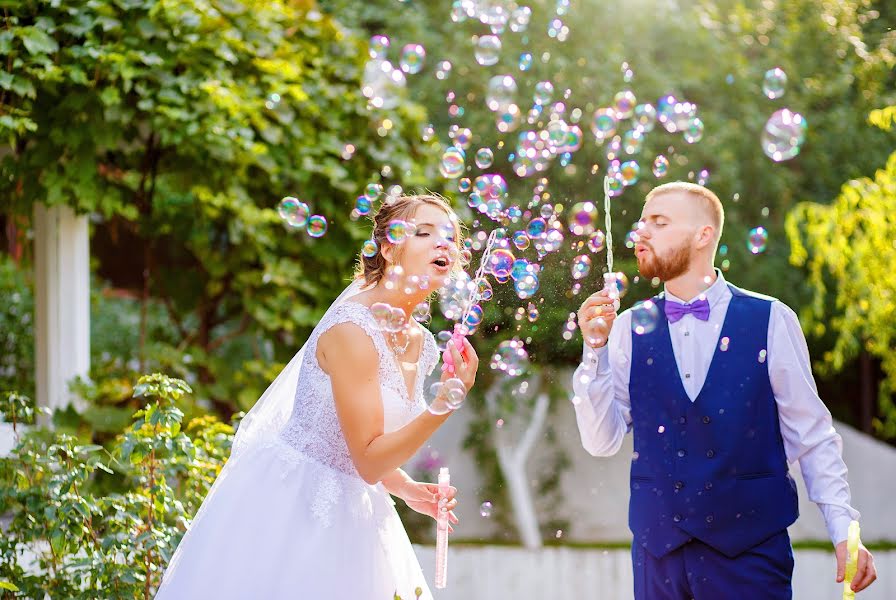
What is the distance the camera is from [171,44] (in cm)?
470

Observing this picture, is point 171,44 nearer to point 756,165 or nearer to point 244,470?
point 244,470

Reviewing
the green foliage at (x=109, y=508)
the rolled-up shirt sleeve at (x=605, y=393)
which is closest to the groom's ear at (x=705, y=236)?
the rolled-up shirt sleeve at (x=605, y=393)

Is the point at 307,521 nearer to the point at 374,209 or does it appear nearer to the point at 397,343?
the point at 397,343

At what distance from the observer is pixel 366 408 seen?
2500 mm

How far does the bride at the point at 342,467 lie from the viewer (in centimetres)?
252

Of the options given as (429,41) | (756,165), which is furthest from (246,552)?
(756,165)

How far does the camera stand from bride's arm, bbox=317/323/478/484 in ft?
8.07

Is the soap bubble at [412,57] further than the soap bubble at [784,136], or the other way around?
the soap bubble at [412,57]

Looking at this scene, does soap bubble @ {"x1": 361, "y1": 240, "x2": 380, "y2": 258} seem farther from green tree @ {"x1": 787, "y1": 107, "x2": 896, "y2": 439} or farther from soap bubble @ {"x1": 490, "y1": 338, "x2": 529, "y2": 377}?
green tree @ {"x1": 787, "y1": 107, "x2": 896, "y2": 439}

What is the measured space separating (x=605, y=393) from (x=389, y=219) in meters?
0.70

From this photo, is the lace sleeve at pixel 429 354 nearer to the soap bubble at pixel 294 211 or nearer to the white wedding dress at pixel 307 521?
the white wedding dress at pixel 307 521

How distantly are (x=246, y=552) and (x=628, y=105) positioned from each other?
1.97m

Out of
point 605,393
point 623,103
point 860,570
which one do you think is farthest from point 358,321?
point 623,103

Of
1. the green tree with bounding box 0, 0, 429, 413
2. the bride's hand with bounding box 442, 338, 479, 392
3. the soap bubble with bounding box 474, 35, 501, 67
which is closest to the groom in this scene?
the bride's hand with bounding box 442, 338, 479, 392
